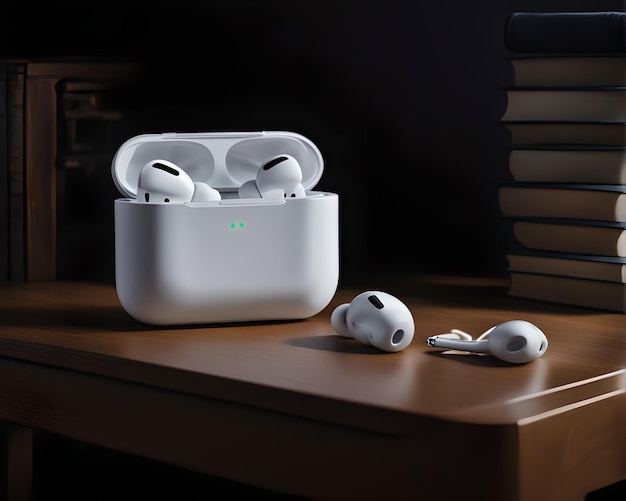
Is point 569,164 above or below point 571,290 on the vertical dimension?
Result: above

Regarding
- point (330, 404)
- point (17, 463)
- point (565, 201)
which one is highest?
point (565, 201)

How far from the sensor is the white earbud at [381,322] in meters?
0.77

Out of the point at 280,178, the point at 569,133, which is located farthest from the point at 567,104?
the point at 280,178

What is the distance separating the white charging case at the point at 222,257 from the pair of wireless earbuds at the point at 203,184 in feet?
0.05

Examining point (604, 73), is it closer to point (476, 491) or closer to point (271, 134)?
point (271, 134)

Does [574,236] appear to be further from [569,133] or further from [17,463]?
[17,463]

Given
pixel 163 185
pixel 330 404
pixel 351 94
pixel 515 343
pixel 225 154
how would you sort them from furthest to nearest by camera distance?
pixel 351 94 → pixel 225 154 → pixel 163 185 → pixel 515 343 → pixel 330 404

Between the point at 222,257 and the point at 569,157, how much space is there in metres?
0.38

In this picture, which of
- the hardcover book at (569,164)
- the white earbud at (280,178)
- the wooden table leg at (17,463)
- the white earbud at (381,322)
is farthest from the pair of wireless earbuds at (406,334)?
the wooden table leg at (17,463)

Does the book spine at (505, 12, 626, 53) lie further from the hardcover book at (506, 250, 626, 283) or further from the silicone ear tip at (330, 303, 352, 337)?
the silicone ear tip at (330, 303, 352, 337)

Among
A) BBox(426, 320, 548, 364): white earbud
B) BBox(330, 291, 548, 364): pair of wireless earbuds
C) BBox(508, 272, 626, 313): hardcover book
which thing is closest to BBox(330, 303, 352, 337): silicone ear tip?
BBox(330, 291, 548, 364): pair of wireless earbuds

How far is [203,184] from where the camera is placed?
0.92 m

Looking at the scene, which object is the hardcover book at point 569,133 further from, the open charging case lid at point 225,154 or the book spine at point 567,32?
the open charging case lid at point 225,154

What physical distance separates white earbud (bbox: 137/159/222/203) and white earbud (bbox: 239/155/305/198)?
0.07 m
